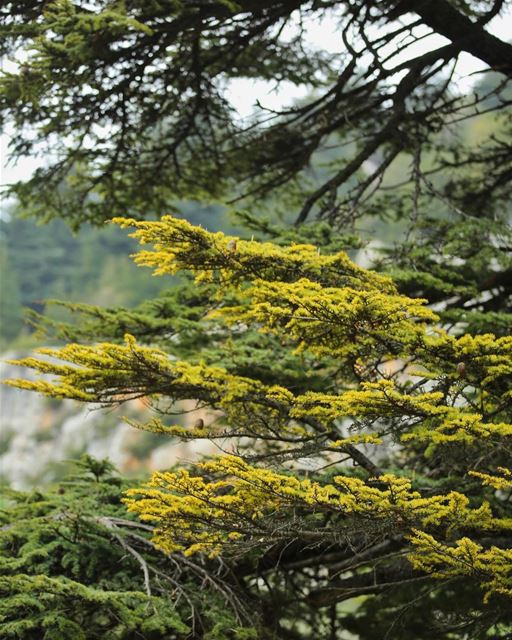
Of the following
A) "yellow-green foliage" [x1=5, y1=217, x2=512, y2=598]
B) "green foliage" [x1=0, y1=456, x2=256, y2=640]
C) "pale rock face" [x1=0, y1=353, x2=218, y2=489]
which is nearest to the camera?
"yellow-green foliage" [x1=5, y1=217, x2=512, y2=598]

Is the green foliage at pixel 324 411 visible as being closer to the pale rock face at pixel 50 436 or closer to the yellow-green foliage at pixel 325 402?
the yellow-green foliage at pixel 325 402

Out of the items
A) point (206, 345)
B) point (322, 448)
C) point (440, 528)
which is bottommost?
point (440, 528)

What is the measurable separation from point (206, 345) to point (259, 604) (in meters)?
1.90

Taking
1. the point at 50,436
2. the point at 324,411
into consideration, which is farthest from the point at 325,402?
the point at 50,436

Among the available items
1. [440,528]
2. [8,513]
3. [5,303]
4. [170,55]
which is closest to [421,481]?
[440,528]

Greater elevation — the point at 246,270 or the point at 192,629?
the point at 246,270

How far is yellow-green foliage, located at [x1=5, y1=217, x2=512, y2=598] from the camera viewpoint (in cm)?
337

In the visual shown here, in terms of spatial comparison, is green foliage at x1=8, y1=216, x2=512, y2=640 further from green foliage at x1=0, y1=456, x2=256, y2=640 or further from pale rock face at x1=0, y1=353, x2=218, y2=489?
pale rock face at x1=0, y1=353, x2=218, y2=489

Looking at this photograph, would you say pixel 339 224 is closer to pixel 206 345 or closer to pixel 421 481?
pixel 206 345

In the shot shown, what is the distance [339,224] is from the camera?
5.56 m

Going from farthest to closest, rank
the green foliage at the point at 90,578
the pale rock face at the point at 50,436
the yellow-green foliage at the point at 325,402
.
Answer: the pale rock face at the point at 50,436
the green foliage at the point at 90,578
the yellow-green foliage at the point at 325,402

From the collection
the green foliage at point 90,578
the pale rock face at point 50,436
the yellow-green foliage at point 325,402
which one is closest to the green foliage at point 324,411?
the yellow-green foliage at point 325,402

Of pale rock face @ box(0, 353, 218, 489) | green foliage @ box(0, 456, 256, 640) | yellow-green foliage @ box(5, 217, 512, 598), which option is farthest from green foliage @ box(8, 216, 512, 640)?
pale rock face @ box(0, 353, 218, 489)

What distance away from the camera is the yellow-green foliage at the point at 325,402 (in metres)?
3.37
